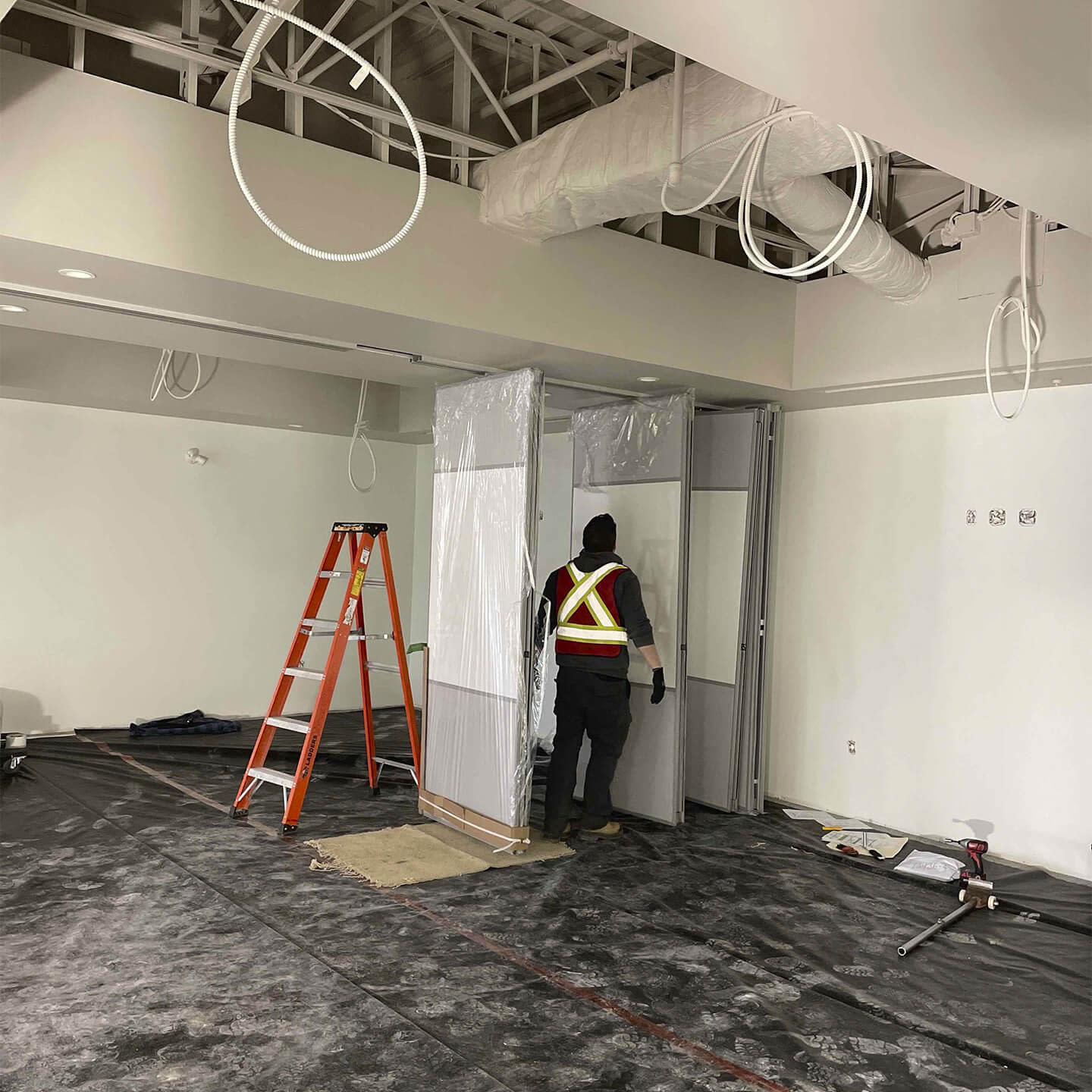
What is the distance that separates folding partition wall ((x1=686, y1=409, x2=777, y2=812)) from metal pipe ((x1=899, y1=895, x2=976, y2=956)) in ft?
4.87

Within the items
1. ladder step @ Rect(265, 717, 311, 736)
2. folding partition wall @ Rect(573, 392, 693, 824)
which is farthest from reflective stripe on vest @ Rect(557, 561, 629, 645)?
ladder step @ Rect(265, 717, 311, 736)

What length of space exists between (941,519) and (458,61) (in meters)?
3.11

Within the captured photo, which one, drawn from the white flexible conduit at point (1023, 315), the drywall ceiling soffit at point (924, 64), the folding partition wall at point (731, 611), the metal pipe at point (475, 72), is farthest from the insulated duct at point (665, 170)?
the folding partition wall at point (731, 611)

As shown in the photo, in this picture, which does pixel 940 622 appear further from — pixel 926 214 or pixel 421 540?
pixel 421 540

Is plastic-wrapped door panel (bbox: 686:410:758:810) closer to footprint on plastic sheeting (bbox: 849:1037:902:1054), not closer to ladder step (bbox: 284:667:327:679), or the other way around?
ladder step (bbox: 284:667:327:679)

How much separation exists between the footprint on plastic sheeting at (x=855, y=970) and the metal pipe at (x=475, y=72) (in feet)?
11.0

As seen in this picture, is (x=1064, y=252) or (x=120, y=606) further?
(x=120, y=606)

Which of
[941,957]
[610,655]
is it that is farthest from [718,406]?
[941,957]

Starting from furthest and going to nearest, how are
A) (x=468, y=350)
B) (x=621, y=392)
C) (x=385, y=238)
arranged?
(x=621, y=392) < (x=468, y=350) < (x=385, y=238)

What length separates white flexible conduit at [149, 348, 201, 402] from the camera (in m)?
6.47

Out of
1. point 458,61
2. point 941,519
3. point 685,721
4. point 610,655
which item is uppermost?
point 458,61

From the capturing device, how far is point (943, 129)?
2195 mm

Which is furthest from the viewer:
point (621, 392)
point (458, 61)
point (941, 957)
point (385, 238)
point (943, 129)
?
point (621, 392)

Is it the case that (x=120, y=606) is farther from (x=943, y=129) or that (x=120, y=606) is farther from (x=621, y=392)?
(x=943, y=129)
